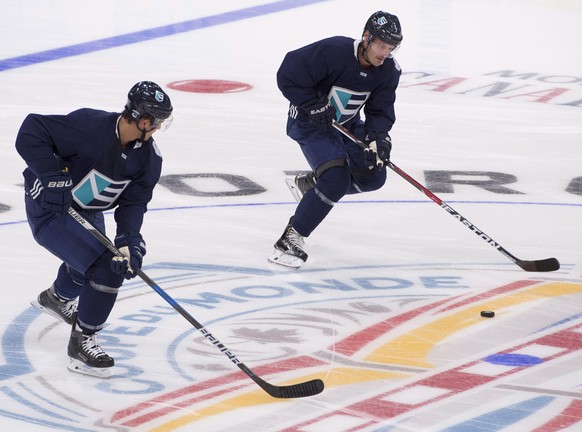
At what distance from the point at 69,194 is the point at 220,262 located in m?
1.27

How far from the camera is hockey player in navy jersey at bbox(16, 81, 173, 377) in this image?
3.63 metres

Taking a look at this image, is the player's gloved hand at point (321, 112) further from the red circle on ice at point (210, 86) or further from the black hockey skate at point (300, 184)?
the red circle on ice at point (210, 86)

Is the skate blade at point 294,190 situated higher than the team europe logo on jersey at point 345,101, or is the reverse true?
the team europe logo on jersey at point 345,101

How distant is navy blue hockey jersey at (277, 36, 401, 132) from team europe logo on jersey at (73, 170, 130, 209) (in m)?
1.23

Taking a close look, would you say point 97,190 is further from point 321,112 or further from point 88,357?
point 321,112

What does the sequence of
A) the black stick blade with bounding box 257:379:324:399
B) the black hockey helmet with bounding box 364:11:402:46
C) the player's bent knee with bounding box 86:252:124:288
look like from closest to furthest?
the black stick blade with bounding box 257:379:324:399 → the player's bent knee with bounding box 86:252:124:288 → the black hockey helmet with bounding box 364:11:402:46

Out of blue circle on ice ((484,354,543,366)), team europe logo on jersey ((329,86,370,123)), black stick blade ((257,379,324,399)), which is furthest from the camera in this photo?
team europe logo on jersey ((329,86,370,123))

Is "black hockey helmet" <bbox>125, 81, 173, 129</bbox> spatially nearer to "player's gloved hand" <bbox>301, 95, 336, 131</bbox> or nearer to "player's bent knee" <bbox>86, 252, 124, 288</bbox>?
"player's bent knee" <bbox>86, 252, 124, 288</bbox>

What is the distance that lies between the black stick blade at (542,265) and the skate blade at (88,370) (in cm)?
187

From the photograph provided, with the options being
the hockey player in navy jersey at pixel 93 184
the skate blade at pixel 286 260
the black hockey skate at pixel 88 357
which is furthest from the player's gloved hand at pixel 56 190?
the skate blade at pixel 286 260

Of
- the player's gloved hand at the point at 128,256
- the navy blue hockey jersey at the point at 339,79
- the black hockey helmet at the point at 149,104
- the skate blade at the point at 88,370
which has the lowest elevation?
the skate blade at the point at 88,370

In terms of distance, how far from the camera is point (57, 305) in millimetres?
4094

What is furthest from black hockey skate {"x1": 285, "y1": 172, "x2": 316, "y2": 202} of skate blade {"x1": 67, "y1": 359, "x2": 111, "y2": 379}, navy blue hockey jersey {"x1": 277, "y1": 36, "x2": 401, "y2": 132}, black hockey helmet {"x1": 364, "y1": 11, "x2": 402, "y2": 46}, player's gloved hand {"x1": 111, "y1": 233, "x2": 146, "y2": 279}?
skate blade {"x1": 67, "y1": 359, "x2": 111, "y2": 379}

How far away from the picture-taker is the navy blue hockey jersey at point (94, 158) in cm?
365
